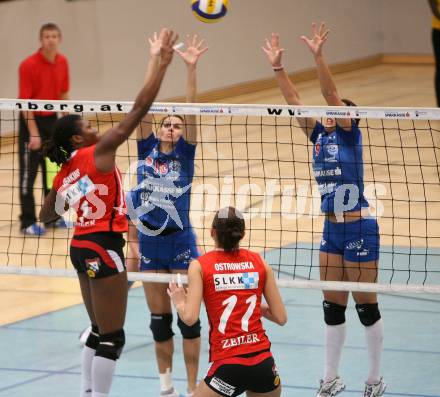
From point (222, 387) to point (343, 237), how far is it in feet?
6.28

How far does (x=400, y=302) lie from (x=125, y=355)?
2699 mm

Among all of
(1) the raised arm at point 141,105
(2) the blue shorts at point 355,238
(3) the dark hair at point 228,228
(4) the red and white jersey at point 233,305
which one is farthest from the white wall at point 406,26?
(4) the red and white jersey at point 233,305

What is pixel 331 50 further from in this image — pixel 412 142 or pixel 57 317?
pixel 57 317

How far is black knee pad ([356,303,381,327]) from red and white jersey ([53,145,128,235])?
185cm

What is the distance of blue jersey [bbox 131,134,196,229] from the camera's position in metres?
7.01

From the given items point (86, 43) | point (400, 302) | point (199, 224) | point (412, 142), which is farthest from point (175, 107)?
point (86, 43)

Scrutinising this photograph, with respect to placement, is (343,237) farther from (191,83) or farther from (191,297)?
(191,297)

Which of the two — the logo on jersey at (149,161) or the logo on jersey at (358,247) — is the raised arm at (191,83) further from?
the logo on jersey at (358,247)

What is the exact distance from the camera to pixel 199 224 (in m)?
11.4

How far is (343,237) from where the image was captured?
680 cm

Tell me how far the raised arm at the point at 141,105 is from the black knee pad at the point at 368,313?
2188 millimetres

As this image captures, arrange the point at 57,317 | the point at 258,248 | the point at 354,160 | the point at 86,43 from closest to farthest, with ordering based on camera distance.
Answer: the point at 354,160
the point at 57,317
the point at 258,248
the point at 86,43

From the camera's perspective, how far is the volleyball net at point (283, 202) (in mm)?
7328

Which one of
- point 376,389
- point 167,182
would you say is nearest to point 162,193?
point 167,182
